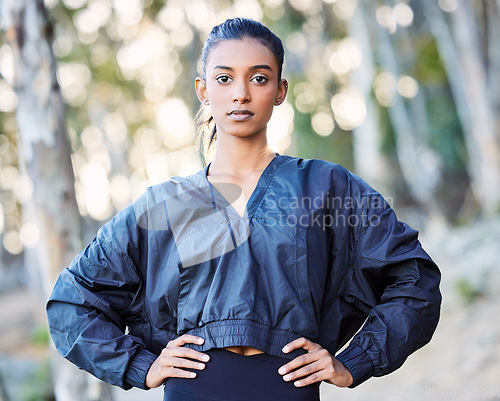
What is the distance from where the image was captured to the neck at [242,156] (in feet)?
7.05

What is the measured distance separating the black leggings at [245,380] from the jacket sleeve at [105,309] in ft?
0.77

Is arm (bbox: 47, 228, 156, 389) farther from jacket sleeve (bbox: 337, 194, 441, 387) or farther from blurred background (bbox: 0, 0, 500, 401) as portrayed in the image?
jacket sleeve (bbox: 337, 194, 441, 387)

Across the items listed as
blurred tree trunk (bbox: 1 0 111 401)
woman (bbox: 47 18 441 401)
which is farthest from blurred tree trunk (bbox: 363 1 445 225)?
woman (bbox: 47 18 441 401)

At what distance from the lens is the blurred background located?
136 inches

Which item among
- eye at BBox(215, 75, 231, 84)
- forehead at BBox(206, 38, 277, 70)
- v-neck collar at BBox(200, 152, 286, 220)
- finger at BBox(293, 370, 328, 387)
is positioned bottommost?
finger at BBox(293, 370, 328, 387)

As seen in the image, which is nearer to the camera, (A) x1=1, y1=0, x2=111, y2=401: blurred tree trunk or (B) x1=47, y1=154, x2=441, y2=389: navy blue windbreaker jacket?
(B) x1=47, y1=154, x2=441, y2=389: navy blue windbreaker jacket

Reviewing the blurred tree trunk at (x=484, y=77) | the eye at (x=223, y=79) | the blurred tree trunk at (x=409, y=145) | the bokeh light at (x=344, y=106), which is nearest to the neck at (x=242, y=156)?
the eye at (x=223, y=79)

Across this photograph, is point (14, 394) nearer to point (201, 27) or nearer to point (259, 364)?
point (259, 364)

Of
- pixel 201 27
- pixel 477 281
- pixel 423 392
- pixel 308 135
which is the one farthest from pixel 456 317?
pixel 308 135

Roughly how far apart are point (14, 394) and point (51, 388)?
53cm

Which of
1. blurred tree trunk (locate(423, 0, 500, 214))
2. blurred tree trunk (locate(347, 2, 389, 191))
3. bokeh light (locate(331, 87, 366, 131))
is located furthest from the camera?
bokeh light (locate(331, 87, 366, 131))

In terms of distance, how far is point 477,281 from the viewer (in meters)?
7.15

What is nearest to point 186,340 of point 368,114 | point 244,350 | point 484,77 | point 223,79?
point 244,350

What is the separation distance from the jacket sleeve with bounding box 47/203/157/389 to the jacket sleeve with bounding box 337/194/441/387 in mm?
748
